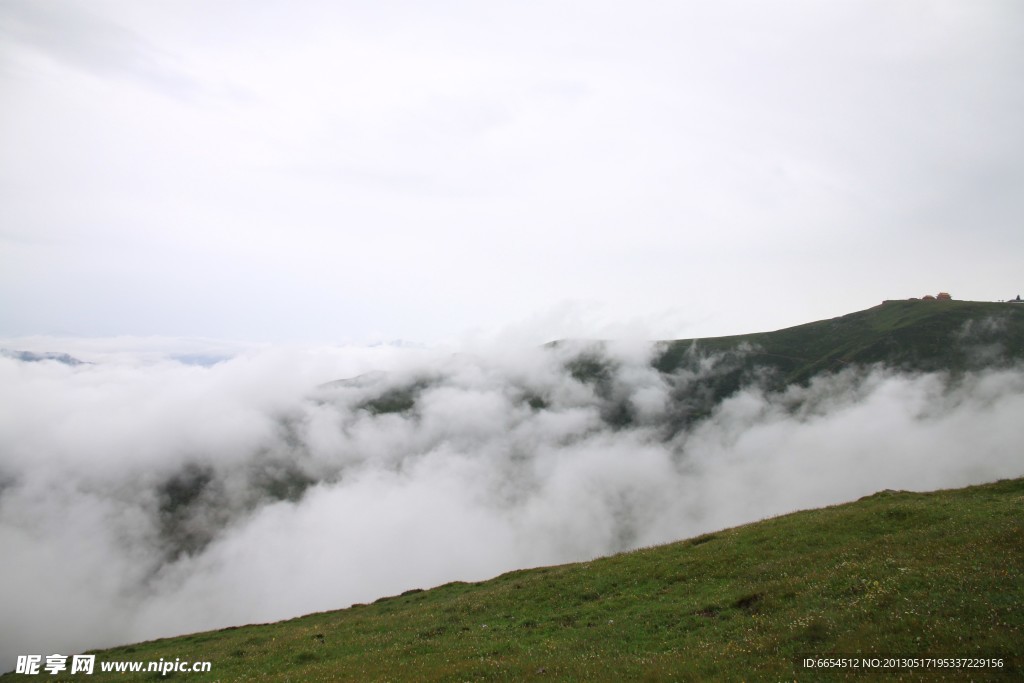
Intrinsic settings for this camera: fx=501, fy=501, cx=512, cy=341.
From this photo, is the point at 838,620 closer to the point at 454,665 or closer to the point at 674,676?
the point at 674,676

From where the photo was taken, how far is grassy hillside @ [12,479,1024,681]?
54.5 ft

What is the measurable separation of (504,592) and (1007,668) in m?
28.0

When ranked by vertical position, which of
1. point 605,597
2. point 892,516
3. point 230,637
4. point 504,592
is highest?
point 892,516

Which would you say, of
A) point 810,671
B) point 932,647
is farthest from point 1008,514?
point 810,671

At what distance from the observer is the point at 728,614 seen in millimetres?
23172

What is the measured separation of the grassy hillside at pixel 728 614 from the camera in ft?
54.5

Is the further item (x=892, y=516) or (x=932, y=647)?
(x=892, y=516)

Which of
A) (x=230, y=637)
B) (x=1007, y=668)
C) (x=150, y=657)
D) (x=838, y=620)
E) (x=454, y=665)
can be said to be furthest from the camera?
(x=230, y=637)

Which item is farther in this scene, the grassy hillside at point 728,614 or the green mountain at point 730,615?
the grassy hillside at point 728,614

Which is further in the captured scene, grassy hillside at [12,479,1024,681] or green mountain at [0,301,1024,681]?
grassy hillside at [12,479,1024,681]

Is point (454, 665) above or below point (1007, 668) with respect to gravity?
below

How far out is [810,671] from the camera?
51.1ft

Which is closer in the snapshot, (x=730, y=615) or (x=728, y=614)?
(x=730, y=615)

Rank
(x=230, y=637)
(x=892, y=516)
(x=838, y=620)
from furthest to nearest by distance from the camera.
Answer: (x=230, y=637) → (x=892, y=516) → (x=838, y=620)
